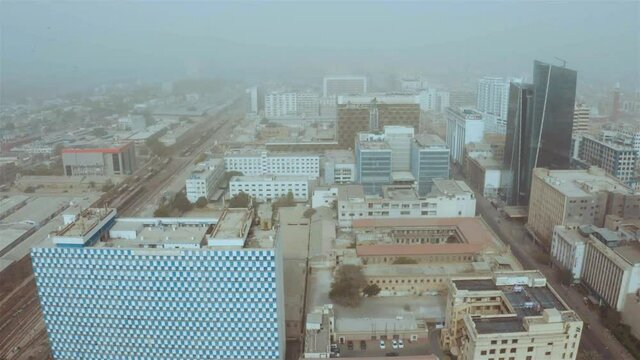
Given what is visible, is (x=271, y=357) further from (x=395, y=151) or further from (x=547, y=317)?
(x=395, y=151)

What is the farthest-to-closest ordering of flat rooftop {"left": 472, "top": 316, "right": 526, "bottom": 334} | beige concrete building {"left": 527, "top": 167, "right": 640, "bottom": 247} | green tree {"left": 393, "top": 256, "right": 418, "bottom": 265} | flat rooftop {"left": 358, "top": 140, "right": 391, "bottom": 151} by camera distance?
flat rooftop {"left": 358, "top": 140, "right": 391, "bottom": 151}, beige concrete building {"left": 527, "top": 167, "right": 640, "bottom": 247}, green tree {"left": 393, "top": 256, "right": 418, "bottom": 265}, flat rooftop {"left": 472, "top": 316, "right": 526, "bottom": 334}

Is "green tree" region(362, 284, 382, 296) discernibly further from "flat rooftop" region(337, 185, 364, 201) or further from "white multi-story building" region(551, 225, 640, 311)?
"white multi-story building" region(551, 225, 640, 311)

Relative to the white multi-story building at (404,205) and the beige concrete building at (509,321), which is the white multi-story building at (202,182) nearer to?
the white multi-story building at (404,205)

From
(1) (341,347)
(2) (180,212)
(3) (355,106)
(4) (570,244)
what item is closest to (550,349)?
(1) (341,347)

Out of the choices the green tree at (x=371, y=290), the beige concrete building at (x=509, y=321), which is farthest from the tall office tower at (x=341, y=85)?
the beige concrete building at (x=509, y=321)

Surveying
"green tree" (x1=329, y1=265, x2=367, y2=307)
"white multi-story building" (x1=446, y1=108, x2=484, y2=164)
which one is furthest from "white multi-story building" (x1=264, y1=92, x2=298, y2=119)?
"green tree" (x1=329, y1=265, x2=367, y2=307)

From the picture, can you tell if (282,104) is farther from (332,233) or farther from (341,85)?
(332,233)
